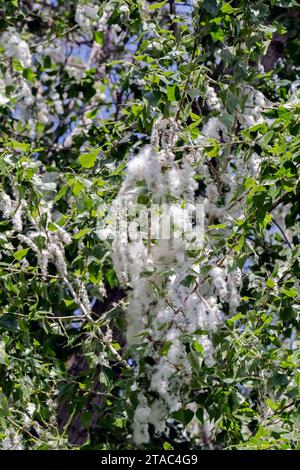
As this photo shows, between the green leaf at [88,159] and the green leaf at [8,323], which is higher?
the green leaf at [88,159]

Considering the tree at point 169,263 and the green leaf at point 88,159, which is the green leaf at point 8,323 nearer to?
the tree at point 169,263

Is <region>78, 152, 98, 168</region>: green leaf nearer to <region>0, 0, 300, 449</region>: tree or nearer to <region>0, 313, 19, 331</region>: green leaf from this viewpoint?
<region>0, 0, 300, 449</region>: tree

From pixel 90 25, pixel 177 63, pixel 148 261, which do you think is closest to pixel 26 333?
pixel 148 261

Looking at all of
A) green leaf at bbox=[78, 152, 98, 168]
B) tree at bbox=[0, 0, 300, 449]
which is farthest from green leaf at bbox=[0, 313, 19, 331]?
green leaf at bbox=[78, 152, 98, 168]

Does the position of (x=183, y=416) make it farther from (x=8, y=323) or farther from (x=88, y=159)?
(x=88, y=159)

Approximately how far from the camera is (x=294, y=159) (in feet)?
Answer: 8.29

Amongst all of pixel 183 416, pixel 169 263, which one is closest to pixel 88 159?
pixel 169 263

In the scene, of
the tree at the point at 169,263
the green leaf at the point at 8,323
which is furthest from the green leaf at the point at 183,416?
the green leaf at the point at 8,323

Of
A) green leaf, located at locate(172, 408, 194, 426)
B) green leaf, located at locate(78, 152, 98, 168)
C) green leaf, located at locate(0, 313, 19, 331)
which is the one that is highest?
green leaf, located at locate(78, 152, 98, 168)

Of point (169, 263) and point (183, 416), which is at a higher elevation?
point (169, 263)

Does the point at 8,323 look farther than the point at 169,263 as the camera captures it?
Yes

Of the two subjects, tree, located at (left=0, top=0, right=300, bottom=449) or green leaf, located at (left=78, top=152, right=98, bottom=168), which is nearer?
tree, located at (left=0, top=0, right=300, bottom=449)

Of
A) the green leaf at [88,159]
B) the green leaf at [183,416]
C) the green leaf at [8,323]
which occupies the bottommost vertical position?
the green leaf at [183,416]

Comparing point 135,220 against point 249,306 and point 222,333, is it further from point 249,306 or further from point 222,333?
point 249,306
